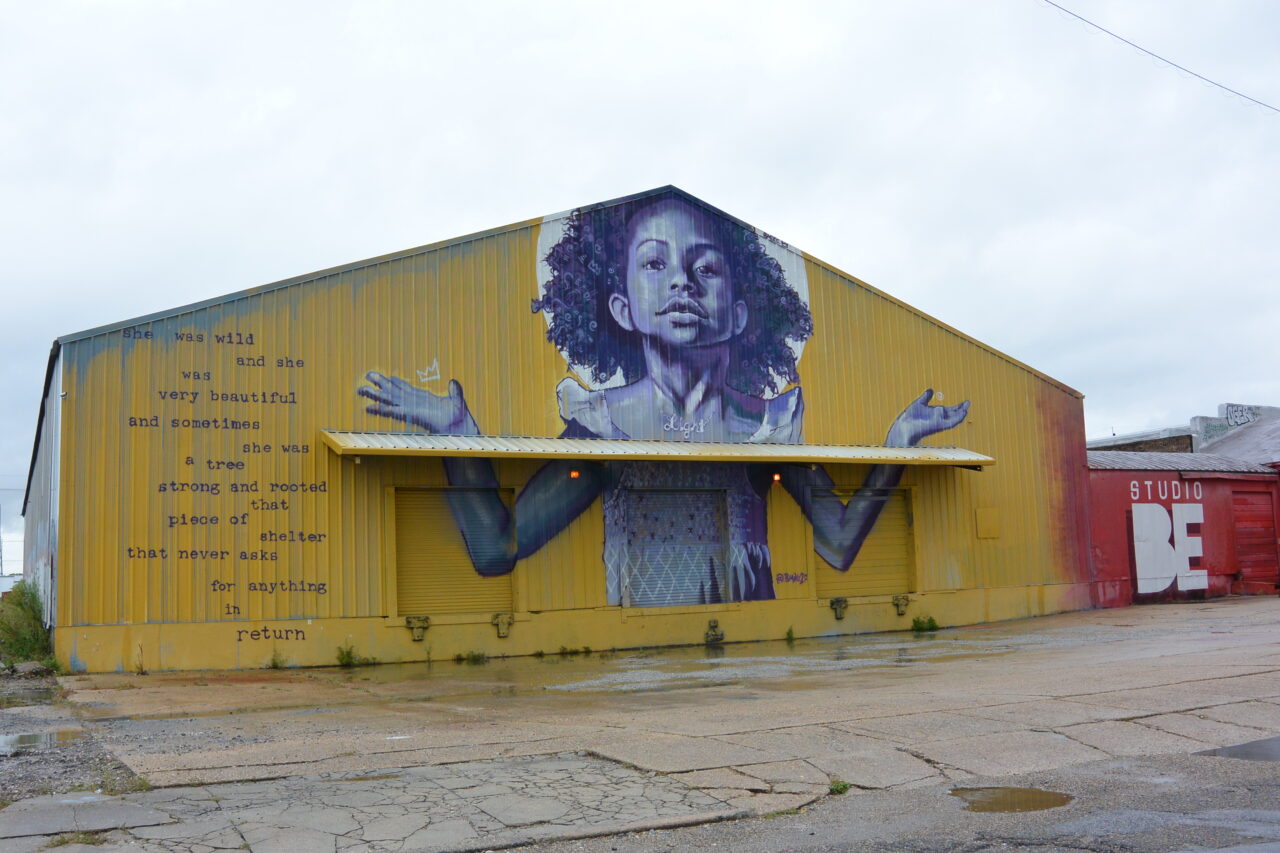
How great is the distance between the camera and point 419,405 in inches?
672

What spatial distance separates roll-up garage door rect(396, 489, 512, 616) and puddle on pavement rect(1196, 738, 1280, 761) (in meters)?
11.2

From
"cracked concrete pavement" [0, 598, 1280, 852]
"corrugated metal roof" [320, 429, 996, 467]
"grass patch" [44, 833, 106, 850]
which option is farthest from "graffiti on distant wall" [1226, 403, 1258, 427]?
"grass patch" [44, 833, 106, 850]

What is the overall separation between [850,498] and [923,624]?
8.89 ft

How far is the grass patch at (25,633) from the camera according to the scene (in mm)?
16536

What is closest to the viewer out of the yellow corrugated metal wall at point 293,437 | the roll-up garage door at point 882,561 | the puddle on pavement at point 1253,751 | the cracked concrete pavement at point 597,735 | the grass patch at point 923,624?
the cracked concrete pavement at point 597,735

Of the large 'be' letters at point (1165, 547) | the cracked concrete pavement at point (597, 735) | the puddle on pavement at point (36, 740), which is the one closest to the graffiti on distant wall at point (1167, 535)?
the large 'be' letters at point (1165, 547)

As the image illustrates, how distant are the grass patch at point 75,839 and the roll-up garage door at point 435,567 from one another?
11.0 meters

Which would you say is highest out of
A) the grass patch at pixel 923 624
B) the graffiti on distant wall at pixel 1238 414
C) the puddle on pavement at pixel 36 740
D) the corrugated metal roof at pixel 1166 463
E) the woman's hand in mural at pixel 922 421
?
the graffiti on distant wall at pixel 1238 414

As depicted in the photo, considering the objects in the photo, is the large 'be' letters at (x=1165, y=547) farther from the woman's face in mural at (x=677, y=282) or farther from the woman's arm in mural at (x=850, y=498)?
the woman's face in mural at (x=677, y=282)

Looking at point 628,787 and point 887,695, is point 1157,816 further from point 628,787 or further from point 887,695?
point 887,695

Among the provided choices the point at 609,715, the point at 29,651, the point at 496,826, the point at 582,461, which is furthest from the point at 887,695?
the point at 29,651

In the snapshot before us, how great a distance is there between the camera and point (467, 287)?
58.3 ft

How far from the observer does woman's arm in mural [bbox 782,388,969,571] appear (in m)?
20.2

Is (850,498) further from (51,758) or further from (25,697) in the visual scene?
(51,758)
